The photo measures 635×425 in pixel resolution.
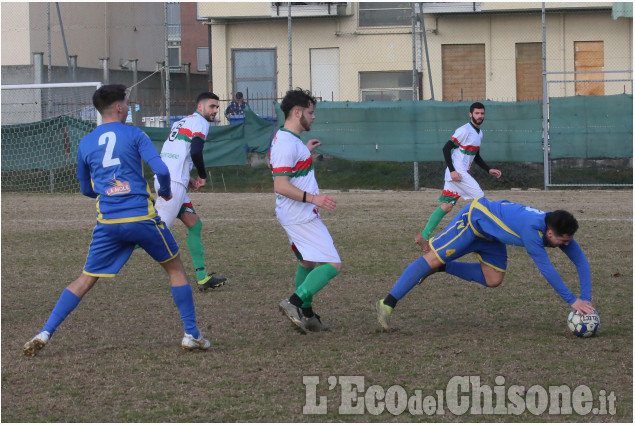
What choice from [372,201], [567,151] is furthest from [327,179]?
[567,151]

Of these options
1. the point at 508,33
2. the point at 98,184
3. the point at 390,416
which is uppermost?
the point at 508,33

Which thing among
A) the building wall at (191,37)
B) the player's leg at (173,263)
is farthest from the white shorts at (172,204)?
the building wall at (191,37)

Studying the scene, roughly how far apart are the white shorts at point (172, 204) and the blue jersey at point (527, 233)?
312 cm

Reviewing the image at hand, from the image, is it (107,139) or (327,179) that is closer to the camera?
(107,139)

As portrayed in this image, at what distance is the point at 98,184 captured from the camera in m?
5.95

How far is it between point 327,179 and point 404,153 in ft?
6.49

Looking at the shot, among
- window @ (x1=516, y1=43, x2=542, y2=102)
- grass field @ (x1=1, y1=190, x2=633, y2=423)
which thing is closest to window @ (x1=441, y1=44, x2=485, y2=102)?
window @ (x1=516, y1=43, x2=542, y2=102)

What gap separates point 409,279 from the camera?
6.74 meters

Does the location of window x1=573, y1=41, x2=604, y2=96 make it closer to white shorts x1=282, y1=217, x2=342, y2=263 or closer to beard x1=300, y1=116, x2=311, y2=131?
beard x1=300, y1=116, x2=311, y2=131

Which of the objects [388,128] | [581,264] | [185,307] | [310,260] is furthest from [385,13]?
[185,307]

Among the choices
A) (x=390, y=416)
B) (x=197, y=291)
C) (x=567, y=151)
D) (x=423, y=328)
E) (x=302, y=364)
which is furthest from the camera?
(x=567, y=151)

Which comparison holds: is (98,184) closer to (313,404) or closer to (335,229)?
(313,404)

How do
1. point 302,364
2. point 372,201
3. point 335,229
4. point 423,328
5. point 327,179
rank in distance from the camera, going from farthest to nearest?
point 327,179 < point 372,201 < point 335,229 < point 423,328 < point 302,364

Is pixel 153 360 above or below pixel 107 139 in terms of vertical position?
below
